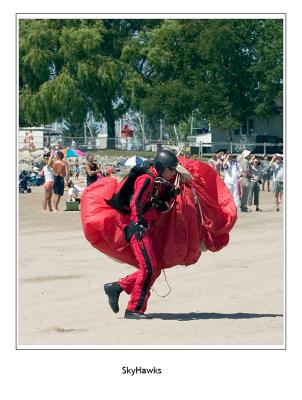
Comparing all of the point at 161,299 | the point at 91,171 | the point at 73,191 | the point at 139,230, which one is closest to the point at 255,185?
the point at 73,191

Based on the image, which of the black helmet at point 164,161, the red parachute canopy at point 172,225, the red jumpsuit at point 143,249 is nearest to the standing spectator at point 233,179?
the red parachute canopy at point 172,225

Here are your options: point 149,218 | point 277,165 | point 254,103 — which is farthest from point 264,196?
point 254,103

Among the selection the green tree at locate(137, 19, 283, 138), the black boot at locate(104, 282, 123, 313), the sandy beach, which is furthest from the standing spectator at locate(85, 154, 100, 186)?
the green tree at locate(137, 19, 283, 138)

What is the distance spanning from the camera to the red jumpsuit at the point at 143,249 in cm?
1195

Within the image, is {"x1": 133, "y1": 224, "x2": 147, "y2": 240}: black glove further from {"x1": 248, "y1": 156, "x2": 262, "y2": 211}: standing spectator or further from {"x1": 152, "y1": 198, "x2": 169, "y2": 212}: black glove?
{"x1": 248, "y1": 156, "x2": 262, "y2": 211}: standing spectator

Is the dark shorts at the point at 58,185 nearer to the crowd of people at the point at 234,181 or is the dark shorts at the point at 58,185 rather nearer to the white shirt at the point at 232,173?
the crowd of people at the point at 234,181

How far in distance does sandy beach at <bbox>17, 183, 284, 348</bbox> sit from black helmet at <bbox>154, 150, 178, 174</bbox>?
1.67 metres

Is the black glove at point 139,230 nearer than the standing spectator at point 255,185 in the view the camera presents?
Yes

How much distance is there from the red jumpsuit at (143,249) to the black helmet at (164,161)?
0.11 meters

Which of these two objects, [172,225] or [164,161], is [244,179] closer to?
[172,225]

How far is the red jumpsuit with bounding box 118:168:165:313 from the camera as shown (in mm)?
11953

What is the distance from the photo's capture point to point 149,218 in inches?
484

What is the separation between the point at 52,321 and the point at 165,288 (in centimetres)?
278
